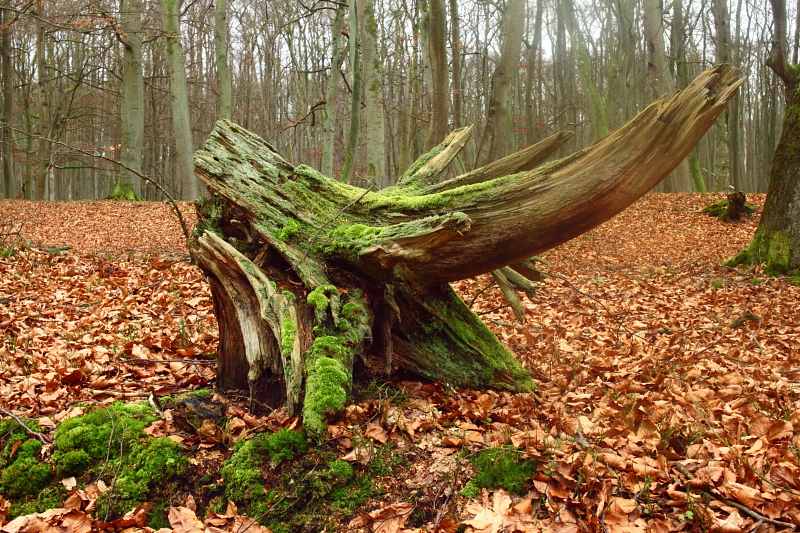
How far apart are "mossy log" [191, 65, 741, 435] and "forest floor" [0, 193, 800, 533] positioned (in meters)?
0.26

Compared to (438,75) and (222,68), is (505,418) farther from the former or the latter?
(222,68)

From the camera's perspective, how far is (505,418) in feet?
10.8

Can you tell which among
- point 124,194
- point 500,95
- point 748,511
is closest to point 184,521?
point 748,511

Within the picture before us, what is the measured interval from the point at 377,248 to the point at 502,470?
150cm

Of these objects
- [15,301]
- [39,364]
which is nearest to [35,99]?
[15,301]

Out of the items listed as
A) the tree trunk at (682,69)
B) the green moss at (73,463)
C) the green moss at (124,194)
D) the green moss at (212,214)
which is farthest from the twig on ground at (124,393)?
the tree trunk at (682,69)

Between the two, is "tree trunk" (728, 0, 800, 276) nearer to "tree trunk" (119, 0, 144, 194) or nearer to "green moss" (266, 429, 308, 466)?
"green moss" (266, 429, 308, 466)

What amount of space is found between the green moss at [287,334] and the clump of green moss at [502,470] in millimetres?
1242

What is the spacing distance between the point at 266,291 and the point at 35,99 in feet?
97.3

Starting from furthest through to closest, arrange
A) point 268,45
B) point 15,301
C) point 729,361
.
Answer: point 268,45 < point 15,301 < point 729,361

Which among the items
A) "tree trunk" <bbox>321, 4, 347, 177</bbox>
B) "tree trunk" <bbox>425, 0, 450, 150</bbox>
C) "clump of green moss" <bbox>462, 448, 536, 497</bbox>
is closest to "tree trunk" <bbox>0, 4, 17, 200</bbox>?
"tree trunk" <bbox>321, 4, 347, 177</bbox>

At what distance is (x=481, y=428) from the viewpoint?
10.4 feet

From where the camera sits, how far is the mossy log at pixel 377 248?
3.21 meters

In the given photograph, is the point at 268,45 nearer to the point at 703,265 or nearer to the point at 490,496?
the point at 703,265
